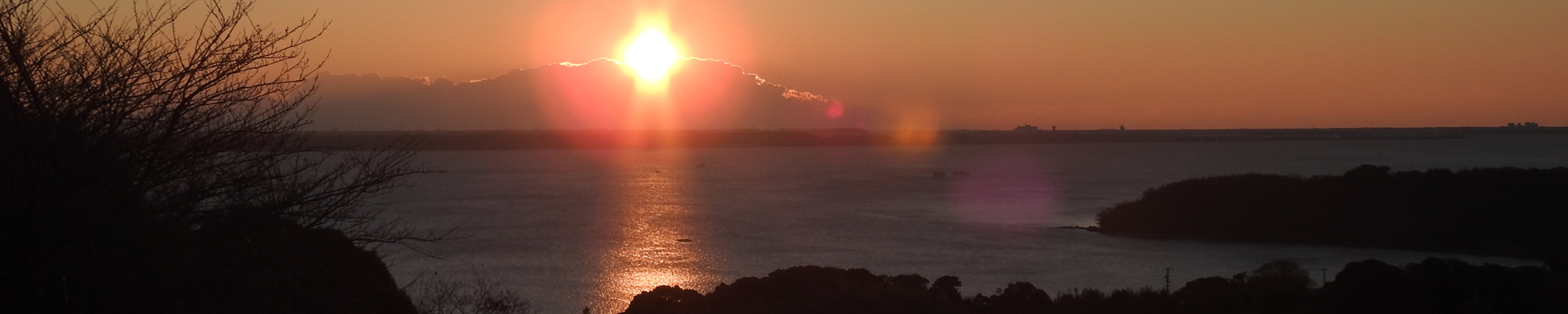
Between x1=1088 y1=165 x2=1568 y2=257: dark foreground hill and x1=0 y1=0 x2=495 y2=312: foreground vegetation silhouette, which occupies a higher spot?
x1=0 y1=0 x2=495 y2=312: foreground vegetation silhouette

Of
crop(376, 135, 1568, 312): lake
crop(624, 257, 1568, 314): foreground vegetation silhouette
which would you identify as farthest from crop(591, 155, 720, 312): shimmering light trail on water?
crop(624, 257, 1568, 314): foreground vegetation silhouette

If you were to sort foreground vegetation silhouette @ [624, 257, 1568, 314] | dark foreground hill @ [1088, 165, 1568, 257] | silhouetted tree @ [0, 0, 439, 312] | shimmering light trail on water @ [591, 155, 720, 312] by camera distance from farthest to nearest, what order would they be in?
dark foreground hill @ [1088, 165, 1568, 257]
shimmering light trail on water @ [591, 155, 720, 312]
foreground vegetation silhouette @ [624, 257, 1568, 314]
silhouetted tree @ [0, 0, 439, 312]

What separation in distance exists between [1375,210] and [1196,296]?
112 feet

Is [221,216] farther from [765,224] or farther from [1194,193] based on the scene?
[1194,193]

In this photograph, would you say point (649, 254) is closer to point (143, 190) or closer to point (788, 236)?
point (788, 236)

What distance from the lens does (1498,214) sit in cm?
4444

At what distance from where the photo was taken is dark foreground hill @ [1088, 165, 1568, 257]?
142 ft

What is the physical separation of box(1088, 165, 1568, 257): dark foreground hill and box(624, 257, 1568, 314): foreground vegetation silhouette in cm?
2668

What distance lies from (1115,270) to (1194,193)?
1832cm

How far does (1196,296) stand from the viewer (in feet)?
61.9

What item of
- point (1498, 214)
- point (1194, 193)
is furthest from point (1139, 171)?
point (1498, 214)

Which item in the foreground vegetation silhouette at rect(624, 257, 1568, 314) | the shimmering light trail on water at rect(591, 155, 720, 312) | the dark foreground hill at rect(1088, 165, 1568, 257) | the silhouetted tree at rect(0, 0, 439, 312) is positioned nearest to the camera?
the silhouetted tree at rect(0, 0, 439, 312)

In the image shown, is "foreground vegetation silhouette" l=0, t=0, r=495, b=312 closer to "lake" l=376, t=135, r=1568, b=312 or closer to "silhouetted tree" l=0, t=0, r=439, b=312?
"silhouetted tree" l=0, t=0, r=439, b=312

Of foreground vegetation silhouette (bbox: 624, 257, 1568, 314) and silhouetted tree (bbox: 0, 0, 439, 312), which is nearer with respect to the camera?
silhouetted tree (bbox: 0, 0, 439, 312)
